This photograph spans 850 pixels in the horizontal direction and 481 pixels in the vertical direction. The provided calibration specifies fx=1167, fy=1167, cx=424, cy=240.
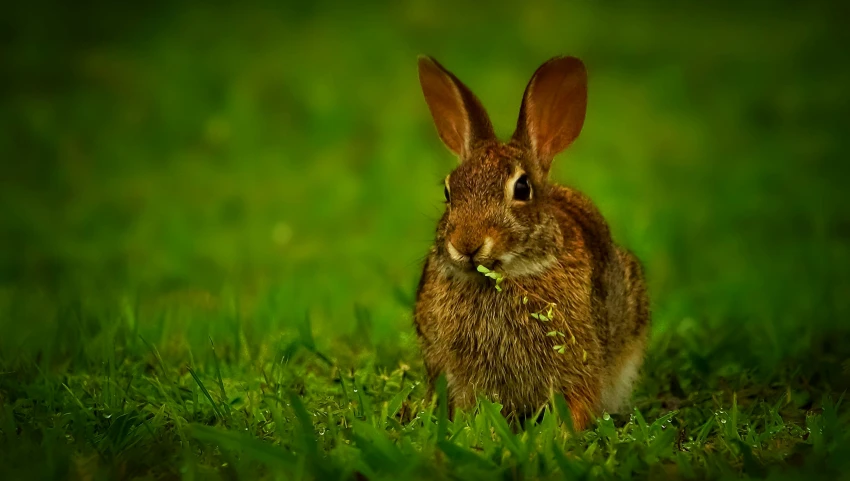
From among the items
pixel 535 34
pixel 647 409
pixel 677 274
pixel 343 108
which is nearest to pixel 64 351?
pixel 647 409

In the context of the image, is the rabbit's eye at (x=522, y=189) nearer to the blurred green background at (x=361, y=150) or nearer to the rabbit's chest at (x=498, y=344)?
the rabbit's chest at (x=498, y=344)

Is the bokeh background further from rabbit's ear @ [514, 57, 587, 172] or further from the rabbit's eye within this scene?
the rabbit's eye

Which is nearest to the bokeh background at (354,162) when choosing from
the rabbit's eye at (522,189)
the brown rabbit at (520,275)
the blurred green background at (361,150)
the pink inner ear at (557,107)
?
the blurred green background at (361,150)

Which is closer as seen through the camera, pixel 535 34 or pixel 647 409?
pixel 647 409

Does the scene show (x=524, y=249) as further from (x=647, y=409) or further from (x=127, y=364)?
(x=127, y=364)

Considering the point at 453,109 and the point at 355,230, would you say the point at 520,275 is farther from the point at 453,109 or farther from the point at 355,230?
the point at 355,230

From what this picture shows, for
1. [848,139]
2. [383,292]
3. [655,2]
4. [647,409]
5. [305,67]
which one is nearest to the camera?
[647,409]

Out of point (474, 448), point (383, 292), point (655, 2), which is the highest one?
point (655, 2)
